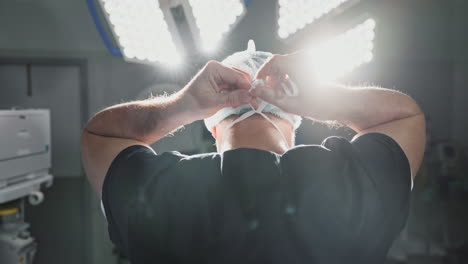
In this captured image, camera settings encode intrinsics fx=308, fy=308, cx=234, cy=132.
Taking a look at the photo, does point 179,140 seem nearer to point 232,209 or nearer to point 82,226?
point 82,226

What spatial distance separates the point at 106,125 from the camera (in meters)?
0.66

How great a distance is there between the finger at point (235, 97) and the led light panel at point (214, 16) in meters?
0.37

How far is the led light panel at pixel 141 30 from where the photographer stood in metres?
0.98

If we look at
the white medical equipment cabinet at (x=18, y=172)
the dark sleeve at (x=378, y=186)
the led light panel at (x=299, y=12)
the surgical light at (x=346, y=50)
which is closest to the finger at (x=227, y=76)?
the dark sleeve at (x=378, y=186)

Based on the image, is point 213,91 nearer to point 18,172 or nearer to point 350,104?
point 350,104

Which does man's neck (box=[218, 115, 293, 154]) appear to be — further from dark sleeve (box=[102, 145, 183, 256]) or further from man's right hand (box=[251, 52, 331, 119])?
dark sleeve (box=[102, 145, 183, 256])

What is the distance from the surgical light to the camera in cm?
127

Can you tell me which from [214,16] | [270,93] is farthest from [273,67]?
[214,16]

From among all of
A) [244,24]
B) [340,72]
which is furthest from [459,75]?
[340,72]

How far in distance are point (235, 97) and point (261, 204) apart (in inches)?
11.2

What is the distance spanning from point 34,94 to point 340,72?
2.84m

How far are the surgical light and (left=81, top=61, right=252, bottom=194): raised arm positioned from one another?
0.66 metres

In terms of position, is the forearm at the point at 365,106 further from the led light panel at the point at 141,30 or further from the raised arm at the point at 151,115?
the led light panel at the point at 141,30

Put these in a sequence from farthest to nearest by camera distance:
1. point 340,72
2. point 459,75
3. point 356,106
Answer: point 459,75, point 340,72, point 356,106
